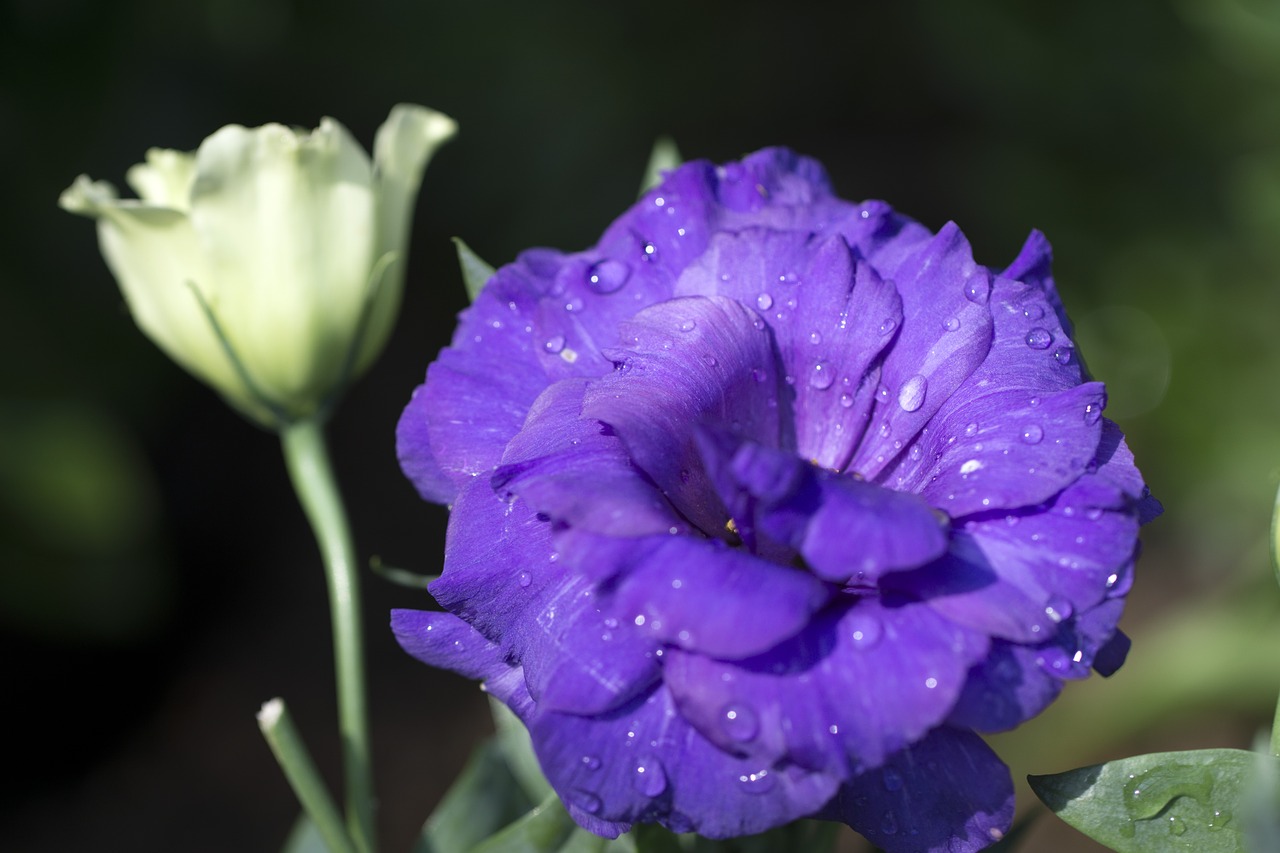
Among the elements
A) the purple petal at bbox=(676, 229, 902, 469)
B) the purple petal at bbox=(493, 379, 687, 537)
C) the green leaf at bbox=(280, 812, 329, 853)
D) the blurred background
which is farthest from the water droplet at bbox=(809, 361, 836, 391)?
the blurred background

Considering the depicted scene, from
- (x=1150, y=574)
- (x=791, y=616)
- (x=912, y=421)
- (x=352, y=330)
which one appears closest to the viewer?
(x=791, y=616)

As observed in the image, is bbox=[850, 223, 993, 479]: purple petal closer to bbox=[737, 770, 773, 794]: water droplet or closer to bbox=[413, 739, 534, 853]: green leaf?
bbox=[737, 770, 773, 794]: water droplet

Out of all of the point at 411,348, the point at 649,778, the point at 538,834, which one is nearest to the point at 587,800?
the point at 649,778

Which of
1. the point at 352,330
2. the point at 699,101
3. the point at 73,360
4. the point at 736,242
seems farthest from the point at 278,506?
the point at 736,242

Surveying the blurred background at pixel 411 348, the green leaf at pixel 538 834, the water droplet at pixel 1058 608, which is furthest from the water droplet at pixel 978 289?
the blurred background at pixel 411 348

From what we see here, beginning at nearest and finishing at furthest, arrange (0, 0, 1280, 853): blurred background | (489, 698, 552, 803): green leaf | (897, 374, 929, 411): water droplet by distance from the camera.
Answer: (897, 374, 929, 411): water droplet
(489, 698, 552, 803): green leaf
(0, 0, 1280, 853): blurred background

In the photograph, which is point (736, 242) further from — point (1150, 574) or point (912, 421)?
point (1150, 574)

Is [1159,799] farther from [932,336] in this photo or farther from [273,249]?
[273,249]
